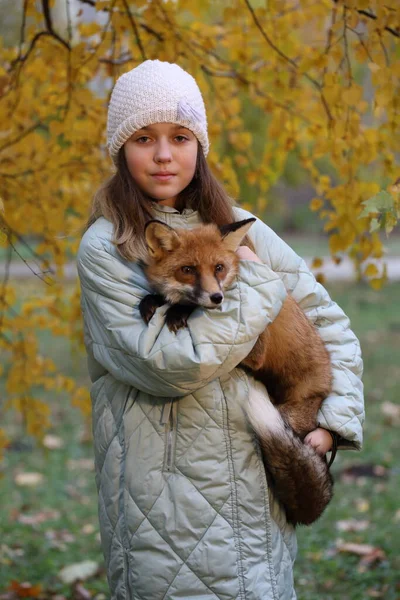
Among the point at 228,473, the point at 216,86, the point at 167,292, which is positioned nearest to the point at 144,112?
the point at 167,292

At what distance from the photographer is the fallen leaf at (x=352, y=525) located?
5465mm

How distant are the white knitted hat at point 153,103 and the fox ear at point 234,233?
400 mm

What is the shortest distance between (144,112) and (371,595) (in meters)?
3.16

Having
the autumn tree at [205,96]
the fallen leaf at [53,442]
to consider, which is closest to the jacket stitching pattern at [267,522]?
the autumn tree at [205,96]

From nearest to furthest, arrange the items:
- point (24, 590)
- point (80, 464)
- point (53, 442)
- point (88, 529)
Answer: point (24, 590) → point (88, 529) → point (80, 464) → point (53, 442)

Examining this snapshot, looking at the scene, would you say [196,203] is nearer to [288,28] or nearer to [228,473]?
[228,473]

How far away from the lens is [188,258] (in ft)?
8.78

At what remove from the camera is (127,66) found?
4.14 meters

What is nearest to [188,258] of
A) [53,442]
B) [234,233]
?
[234,233]

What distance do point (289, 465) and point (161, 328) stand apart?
24.9 inches

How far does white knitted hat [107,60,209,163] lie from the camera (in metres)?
2.71

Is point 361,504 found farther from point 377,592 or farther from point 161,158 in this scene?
point 161,158

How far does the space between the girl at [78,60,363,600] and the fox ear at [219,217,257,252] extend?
5cm

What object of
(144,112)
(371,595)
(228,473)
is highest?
(144,112)
